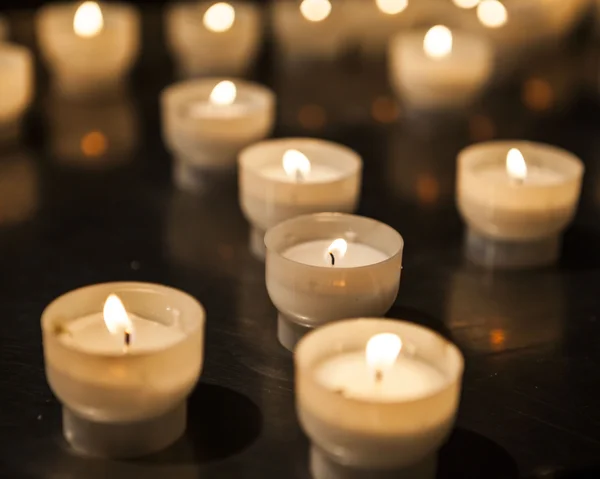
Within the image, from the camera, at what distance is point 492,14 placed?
2066mm

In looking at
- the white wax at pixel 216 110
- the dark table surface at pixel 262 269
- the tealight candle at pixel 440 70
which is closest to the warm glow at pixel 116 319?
the dark table surface at pixel 262 269

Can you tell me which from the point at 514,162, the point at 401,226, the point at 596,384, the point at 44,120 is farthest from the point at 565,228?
the point at 44,120

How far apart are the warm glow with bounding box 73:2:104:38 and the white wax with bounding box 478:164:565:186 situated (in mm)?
780

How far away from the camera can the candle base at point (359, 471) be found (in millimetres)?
892

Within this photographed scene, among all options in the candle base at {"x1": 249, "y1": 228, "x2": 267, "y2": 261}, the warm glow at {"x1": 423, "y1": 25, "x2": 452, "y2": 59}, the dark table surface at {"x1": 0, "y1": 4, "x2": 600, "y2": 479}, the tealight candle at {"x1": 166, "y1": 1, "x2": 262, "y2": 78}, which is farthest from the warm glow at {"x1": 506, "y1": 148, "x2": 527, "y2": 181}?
the tealight candle at {"x1": 166, "y1": 1, "x2": 262, "y2": 78}

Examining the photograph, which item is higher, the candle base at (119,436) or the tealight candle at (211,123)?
the tealight candle at (211,123)

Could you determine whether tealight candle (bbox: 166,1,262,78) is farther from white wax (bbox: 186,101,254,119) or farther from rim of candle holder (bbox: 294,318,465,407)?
rim of candle holder (bbox: 294,318,465,407)

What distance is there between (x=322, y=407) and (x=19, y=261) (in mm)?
581

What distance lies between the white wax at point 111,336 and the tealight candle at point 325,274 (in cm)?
14

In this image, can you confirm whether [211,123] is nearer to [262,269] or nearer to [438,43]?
[262,269]

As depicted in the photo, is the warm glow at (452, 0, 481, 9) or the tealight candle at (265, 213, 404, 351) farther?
the warm glow at (452, 0, 481, 9)

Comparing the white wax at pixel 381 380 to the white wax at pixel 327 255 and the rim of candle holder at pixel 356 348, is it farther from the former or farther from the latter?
the white wax at pixel 327 255

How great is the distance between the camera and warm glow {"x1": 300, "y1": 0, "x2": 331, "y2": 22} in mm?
2023

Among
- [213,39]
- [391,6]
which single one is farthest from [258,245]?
[391,6]
